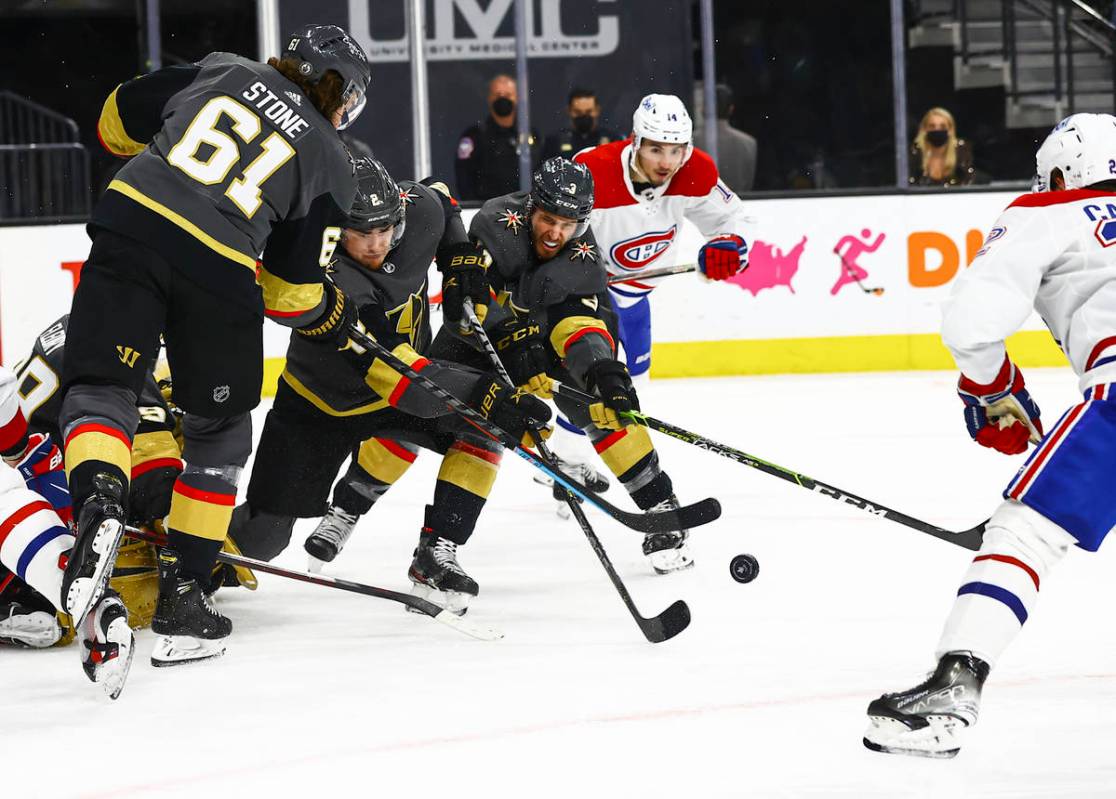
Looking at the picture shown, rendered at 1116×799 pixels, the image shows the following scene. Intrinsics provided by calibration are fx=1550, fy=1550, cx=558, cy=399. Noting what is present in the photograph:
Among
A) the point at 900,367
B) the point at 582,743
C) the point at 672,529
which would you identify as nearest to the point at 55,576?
the point at 582,743

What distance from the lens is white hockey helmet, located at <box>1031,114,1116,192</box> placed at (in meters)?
2.17

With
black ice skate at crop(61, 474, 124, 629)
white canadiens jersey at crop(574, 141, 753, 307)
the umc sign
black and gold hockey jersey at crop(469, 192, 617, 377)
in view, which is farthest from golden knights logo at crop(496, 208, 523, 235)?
the umc sign

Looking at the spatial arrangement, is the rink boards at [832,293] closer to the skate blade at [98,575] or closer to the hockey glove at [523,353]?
the hockey glove at [523,353]

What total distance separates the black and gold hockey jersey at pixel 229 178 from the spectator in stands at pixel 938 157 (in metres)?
4.90

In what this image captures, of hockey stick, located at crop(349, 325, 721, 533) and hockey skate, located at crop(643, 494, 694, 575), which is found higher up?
hockey stick, located at crop(349, 325, 721, 533)

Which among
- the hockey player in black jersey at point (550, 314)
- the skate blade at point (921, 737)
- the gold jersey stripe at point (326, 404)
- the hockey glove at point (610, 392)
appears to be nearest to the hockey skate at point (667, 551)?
the hockey player in black jersey at point (550, 314)

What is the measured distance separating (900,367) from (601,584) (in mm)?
3907

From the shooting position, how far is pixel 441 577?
3.02m

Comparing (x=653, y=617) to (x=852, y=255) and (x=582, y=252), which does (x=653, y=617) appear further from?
(x=852, y=255)

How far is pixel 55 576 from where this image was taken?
2395 mm

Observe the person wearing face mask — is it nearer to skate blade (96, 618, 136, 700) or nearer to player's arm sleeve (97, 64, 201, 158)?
player's arm sleeve (97, 64, 201, 158)

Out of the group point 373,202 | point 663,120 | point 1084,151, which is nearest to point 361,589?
point 373,202

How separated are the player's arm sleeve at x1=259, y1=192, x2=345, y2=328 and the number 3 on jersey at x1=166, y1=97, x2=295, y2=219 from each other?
13cm

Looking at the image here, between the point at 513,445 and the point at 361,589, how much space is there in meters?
0.39
